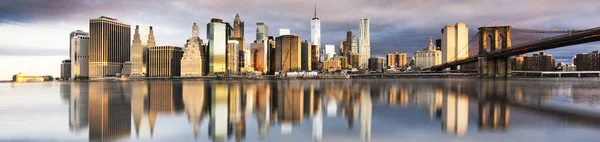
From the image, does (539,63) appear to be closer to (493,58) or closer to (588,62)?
(588,62)

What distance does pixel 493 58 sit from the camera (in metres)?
84.4

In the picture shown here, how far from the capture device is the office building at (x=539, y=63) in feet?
584

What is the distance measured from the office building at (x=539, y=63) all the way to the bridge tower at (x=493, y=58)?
4210 inches

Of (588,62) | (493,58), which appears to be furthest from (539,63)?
(493,58)

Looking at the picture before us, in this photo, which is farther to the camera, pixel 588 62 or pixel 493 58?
pixel 588 62

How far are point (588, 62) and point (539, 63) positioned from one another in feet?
62.7

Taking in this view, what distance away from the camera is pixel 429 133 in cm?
1109

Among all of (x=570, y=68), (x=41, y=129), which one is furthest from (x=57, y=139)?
(x=570, y=68)

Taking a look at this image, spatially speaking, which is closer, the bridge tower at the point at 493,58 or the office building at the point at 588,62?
the bridge tower at the point at 493,58

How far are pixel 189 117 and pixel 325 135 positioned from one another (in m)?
6.85

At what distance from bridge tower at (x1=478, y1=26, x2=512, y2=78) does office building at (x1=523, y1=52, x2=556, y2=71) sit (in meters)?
107

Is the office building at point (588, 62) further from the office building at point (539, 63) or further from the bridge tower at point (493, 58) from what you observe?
the bridge tower at point (493, 58)

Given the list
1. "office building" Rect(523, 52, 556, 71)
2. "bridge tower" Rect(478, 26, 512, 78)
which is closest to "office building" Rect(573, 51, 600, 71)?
"office building" Rect(523, 52, 556, 71)

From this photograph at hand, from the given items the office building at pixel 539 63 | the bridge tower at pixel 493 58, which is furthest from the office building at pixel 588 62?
the bridge tower at pixel 493 58
